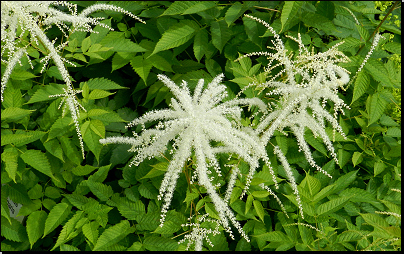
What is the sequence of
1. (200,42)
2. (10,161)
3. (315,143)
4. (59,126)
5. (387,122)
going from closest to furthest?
(10,161)
(59,126)
(315,143)
(200,42)
(387,122)

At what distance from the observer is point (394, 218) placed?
10.3 ft

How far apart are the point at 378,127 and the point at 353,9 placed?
1.43m

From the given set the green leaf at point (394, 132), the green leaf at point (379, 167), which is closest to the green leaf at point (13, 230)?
the green leaf at point (379, 167)

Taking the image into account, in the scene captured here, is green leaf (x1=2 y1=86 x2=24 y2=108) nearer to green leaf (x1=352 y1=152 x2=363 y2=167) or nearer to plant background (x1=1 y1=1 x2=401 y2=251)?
plant background (x1=1 y1=1 x2=401 y2=251)

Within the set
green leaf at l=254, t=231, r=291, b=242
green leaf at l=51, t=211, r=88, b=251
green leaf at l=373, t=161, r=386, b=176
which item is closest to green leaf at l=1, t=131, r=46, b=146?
green leaf at l=51, t=211, r=88, b=251

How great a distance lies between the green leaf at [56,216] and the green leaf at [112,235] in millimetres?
Answer: 468

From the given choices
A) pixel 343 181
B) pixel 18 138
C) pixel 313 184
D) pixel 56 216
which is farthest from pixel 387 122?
pixel 18 138

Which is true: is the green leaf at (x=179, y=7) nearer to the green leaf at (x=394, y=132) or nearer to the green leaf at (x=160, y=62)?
the green leaf at (x=160, y=62)

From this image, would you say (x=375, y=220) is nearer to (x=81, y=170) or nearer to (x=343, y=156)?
(x=343, y=156)

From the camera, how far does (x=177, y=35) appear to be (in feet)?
10.8


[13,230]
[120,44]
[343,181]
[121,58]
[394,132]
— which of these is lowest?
[13,230]

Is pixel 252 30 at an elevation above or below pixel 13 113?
above

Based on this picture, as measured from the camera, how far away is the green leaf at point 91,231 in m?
2.80

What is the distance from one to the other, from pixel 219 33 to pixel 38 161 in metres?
2.26
